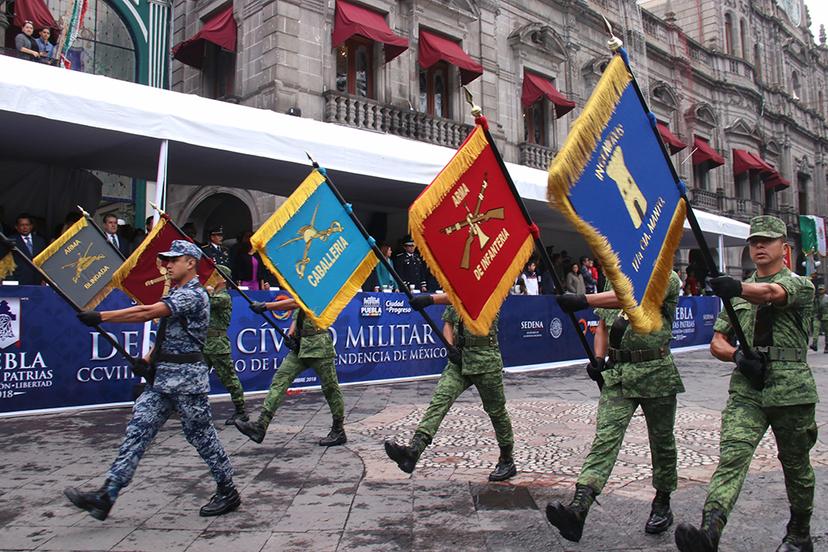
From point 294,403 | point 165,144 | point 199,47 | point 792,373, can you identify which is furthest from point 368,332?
point 199,47

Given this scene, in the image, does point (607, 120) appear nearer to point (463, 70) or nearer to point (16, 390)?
point (16, 390)

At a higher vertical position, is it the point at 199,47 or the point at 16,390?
the point at 199,47

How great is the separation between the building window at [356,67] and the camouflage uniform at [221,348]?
9.42 meters

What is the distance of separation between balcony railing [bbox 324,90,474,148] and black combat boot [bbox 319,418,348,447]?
964cm

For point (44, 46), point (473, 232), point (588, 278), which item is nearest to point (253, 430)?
point (473, 232)

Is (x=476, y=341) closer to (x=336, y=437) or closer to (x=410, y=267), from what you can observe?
(x=336, y=437)

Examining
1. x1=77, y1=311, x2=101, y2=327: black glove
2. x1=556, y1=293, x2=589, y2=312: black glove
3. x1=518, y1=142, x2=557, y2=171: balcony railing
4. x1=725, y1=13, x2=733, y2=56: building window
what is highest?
x1=725, y1=13, x2=733, y2=56: building window

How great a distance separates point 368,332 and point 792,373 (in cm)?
747

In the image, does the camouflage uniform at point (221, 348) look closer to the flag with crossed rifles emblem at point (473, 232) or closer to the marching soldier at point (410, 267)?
the flag with crossed rifles emblem at point (473, 232)

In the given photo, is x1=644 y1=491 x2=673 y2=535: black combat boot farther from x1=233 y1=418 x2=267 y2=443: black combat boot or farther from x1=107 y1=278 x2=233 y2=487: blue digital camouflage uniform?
x1=233 y1=418 x2=267 y2=443: black combat boot

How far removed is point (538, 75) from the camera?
2036 cm

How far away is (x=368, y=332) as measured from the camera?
10359mm

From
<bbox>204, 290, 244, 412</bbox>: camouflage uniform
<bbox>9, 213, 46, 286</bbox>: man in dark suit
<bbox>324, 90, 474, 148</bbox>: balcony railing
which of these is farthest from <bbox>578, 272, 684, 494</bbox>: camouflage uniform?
<bbox>324, 90, 474, 148</bbox>: balcony railing

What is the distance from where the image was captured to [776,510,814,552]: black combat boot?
3387mm
